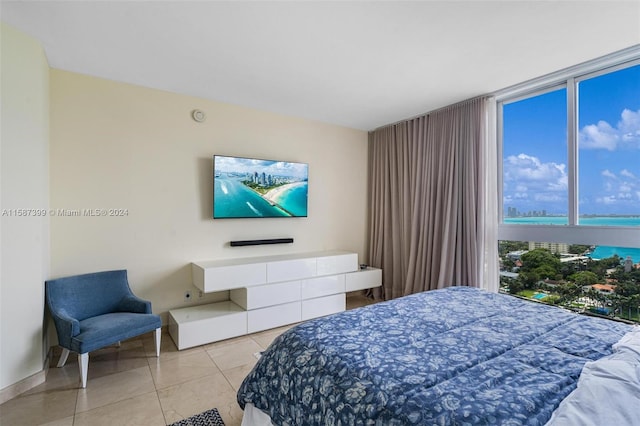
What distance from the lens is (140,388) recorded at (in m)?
2.22

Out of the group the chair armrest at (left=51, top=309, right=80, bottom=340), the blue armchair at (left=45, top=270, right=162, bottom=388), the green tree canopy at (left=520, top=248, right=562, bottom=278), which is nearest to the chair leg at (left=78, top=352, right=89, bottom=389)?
Result: the blue armchair at (left=45, top=270, right=162, bottom=388)

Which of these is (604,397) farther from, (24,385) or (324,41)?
(24,385)

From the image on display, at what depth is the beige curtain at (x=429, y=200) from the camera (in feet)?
10.9

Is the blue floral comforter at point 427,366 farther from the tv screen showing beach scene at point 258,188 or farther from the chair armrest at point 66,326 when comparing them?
the tv screen showing beach scene at point 258,188

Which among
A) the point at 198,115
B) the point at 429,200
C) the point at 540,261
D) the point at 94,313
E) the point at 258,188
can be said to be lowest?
the point at 94,313

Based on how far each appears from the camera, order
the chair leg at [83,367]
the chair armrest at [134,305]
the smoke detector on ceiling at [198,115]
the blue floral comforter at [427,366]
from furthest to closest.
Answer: the smoke detector on ceiling at [198,115] < the chair armrest at [134,305] < the chair leg at [83,367] < the blue floral comforter at [427,366]

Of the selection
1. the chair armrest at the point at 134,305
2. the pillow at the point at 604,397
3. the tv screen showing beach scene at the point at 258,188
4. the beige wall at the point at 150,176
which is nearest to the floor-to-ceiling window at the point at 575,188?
the pillow at the point at 604,397

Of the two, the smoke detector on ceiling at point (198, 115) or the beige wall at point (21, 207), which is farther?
the smoke detector on ceiling at point (198, 115)

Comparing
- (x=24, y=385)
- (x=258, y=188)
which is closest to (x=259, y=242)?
(x=258, y=188)

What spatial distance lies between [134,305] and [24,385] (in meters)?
0.81

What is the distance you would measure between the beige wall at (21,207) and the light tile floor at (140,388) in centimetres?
25

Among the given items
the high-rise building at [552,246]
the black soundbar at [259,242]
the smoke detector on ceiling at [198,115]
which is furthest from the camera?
the black soundbar at [259,242]

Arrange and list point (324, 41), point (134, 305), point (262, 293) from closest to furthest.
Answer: point (324, 41), point (134, 305), point (262, 293)

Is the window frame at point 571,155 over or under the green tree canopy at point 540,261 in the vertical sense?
over
